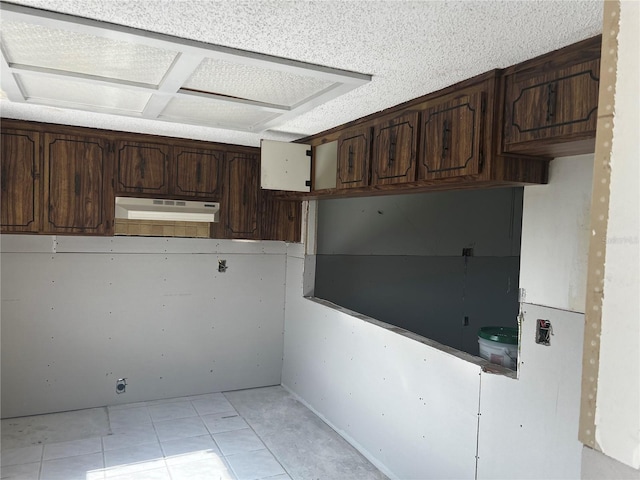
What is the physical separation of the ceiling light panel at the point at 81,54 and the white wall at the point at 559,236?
1.70m

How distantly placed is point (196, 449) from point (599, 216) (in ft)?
11.1

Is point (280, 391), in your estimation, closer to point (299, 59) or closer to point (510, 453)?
point (510, 453)

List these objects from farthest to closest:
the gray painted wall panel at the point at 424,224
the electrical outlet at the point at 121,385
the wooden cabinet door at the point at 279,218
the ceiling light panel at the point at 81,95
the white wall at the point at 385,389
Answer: the gray painted wall panel at the point at 424,224 → the wooden cabinet door at the point at 279,218 → the electrical outlet at the point at 121,385 → the white wall at the point at 385,389 → the ceiling light panel at the point at 81,95

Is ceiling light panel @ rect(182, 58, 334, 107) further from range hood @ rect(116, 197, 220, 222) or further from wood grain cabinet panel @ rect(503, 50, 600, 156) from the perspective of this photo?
range hood @ rect(116, 197, 220, 222)

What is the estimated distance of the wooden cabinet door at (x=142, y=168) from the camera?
3658 millimetres

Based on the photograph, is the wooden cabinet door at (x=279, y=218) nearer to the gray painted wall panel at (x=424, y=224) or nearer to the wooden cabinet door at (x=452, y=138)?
the gray painted wall panel at (x=424, y=224)

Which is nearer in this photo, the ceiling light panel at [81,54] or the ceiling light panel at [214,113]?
the ceiling light panel at [81,54]

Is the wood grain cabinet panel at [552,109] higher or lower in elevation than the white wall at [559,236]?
higher

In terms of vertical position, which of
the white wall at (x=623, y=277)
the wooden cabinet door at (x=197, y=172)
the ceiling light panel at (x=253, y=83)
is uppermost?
the ceiling light panel at (x=253, y=83)

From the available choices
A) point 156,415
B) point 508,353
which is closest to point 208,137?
point 156,415

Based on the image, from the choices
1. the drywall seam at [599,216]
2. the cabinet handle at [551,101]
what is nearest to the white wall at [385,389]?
the cabinet handle at [551,101]

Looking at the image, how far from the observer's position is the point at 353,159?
9.95 ft

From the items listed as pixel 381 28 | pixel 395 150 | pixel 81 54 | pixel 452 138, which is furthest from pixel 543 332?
pixel 81 54

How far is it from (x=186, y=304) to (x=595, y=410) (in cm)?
402
